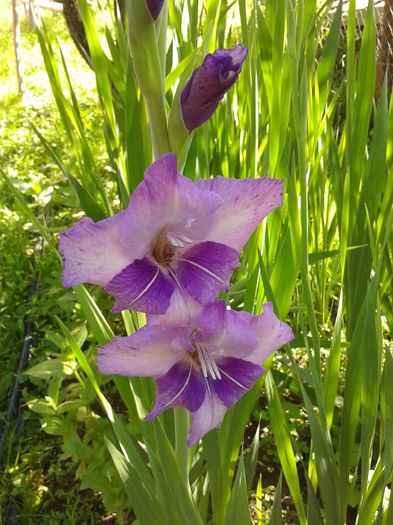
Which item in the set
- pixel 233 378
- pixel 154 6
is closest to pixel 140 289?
pixel 233 378

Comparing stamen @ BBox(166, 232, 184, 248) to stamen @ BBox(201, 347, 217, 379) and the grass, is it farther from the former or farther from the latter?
the grass

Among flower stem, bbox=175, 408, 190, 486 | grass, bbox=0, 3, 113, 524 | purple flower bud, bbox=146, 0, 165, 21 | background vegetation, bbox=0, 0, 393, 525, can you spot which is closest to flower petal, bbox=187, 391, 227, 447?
flower stem, bbox=175, 408, 190, 486

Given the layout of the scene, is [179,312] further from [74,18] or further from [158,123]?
[74,18]

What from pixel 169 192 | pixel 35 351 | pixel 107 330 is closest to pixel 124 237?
pixel 169 192

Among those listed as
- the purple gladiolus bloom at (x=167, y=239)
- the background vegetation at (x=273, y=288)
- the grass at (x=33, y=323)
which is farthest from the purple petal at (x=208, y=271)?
the grass at (x=33, y=323)

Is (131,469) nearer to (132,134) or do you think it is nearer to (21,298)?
(132,134)
